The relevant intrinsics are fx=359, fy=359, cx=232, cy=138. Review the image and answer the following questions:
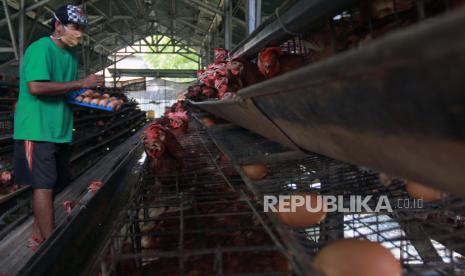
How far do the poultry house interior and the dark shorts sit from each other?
0.05 ft

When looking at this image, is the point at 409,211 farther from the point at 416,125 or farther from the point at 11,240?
the point at 11,240

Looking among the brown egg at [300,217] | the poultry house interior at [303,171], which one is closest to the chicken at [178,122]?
the poultry house interior at [303,171]

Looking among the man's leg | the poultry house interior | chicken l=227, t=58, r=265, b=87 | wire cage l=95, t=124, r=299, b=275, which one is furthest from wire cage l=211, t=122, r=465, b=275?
the man's leg

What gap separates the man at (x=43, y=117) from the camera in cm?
220

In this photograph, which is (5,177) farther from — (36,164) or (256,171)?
(256,171)

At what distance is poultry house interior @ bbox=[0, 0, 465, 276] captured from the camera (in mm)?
498

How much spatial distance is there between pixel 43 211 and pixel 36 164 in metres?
0.29

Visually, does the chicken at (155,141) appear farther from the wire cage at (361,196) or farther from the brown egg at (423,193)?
the brown egg at (423,193)

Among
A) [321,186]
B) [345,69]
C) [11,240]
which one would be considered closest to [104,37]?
[11,240]

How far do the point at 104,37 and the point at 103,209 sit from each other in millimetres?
13400

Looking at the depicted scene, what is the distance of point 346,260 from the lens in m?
0.89

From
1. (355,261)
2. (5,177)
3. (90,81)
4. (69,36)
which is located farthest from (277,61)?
(5,177)

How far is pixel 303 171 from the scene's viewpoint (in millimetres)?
1827

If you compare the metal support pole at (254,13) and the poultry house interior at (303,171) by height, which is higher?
the metal support pole at (254,13)
